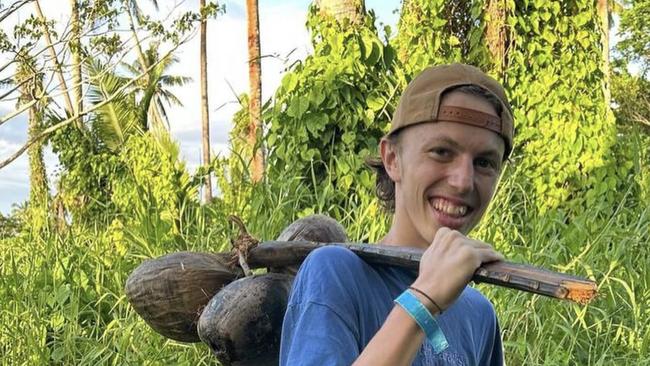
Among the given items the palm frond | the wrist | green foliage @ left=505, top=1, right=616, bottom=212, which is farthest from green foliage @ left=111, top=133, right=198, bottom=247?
the palm frond

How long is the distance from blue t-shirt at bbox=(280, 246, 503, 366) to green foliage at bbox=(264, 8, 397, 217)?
347cm

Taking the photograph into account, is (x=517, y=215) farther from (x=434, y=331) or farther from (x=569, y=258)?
(x=434, y=331)

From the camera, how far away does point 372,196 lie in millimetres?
4738

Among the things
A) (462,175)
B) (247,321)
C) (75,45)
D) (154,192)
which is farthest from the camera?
(75,45)

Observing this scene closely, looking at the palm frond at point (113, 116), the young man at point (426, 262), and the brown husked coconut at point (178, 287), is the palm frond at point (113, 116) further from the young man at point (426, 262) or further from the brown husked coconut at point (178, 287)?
the young man at point (426, 262)

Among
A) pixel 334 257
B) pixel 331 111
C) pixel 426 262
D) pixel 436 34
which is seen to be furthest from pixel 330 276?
pixel 436 34

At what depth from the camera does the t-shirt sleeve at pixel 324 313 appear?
4.38 ft

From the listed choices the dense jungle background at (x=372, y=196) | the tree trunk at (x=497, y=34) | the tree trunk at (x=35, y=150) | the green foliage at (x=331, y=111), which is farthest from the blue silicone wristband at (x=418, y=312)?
the tree trunk at (x=497, y=34)

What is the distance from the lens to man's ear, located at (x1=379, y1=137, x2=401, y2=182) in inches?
64.6

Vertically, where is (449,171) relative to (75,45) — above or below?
below

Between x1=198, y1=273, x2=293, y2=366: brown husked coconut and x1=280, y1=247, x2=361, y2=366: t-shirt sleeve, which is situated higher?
x1=280, y1=247, x2=361, y2=366: t-shirt sleeve

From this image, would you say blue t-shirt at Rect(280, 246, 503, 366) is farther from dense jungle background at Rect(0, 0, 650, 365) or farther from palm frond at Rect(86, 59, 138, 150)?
palm frond at Rect(86, 59, 138, 150)

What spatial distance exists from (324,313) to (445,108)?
42cm

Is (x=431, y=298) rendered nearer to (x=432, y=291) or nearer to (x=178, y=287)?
(x=432, y=291)
